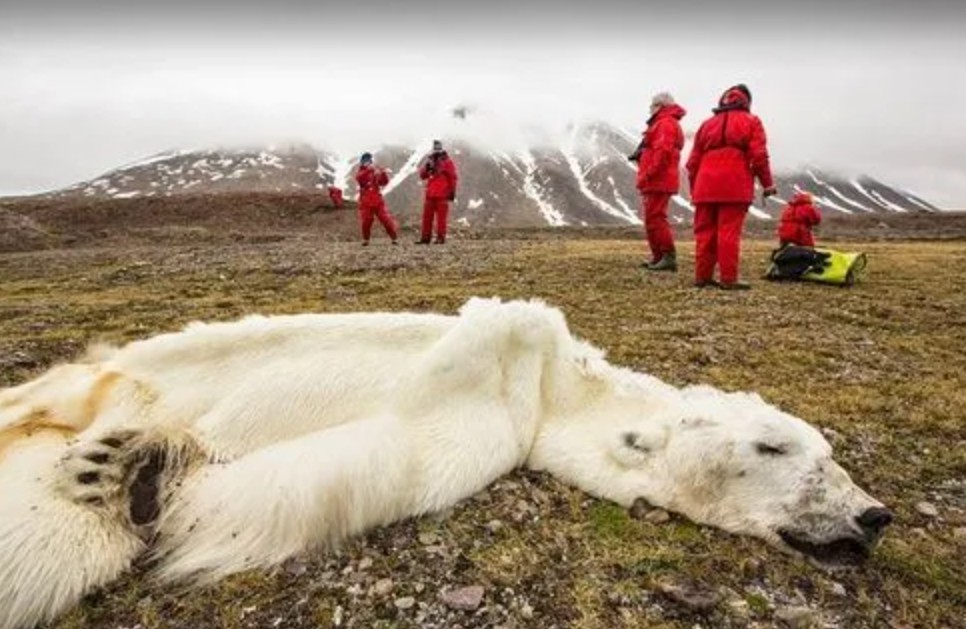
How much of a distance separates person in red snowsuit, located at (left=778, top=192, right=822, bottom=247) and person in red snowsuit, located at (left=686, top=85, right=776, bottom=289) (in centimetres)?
444

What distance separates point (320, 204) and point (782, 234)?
32.5 metres

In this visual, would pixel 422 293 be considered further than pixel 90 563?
Yes

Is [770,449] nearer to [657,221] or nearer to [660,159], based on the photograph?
[660,159]

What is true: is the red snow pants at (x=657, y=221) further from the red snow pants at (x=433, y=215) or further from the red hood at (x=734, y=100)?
the red snow pants at (x=433, y=215)

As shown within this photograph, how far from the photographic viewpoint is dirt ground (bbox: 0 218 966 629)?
356 cm

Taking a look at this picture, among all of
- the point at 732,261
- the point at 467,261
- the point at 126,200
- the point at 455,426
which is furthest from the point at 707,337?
the point at 126,200

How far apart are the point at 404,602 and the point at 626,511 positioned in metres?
1.42

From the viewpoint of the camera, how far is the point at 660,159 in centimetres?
1373

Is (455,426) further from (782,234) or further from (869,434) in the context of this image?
Answer: (782,234)

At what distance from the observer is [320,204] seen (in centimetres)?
4466

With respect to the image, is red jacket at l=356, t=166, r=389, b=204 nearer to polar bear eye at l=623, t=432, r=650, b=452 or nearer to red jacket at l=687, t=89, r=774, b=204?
red jacket at l=687, t=89, r=774, b=204

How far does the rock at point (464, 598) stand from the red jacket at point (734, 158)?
31.7ft

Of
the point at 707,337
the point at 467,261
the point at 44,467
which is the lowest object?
the point at 467,261

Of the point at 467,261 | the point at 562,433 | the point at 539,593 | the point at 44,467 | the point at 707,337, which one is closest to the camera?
the point at 539,593
